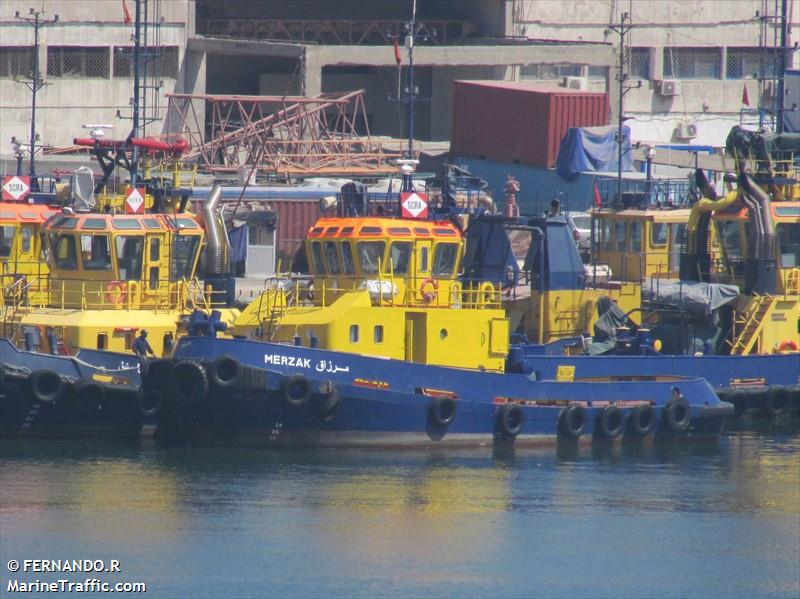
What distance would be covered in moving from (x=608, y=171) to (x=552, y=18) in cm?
1092

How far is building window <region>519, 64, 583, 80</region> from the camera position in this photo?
51.9m

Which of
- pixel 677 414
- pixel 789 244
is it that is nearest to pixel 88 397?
pixel 677 414

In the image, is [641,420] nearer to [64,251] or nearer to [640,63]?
[64,251]

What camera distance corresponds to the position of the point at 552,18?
53.0 metres

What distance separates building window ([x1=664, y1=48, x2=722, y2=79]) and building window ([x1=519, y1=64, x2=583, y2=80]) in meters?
3.44

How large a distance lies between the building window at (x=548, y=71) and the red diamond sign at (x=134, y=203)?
2549 cm

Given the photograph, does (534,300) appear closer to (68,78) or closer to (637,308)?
(637,308)

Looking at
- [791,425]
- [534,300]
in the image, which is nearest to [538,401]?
[534,300]

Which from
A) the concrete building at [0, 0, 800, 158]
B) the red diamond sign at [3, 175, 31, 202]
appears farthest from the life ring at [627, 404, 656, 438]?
the concrete building at [0, 0, 800, 158]

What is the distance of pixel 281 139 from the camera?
4675 cm

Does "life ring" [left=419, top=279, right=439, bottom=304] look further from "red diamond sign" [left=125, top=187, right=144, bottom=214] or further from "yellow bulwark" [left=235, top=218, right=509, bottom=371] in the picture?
"red diamond sign" [left=125, top=187, right=144, bottom=214]

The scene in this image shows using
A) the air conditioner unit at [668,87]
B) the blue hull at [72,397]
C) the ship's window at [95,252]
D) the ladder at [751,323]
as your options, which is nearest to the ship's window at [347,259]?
the blue hull at [72,397]

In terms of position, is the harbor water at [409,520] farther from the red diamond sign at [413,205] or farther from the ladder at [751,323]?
the red diamond sign at [413,205]

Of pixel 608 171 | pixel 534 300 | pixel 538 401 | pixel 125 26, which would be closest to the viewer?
pixel 538 401
